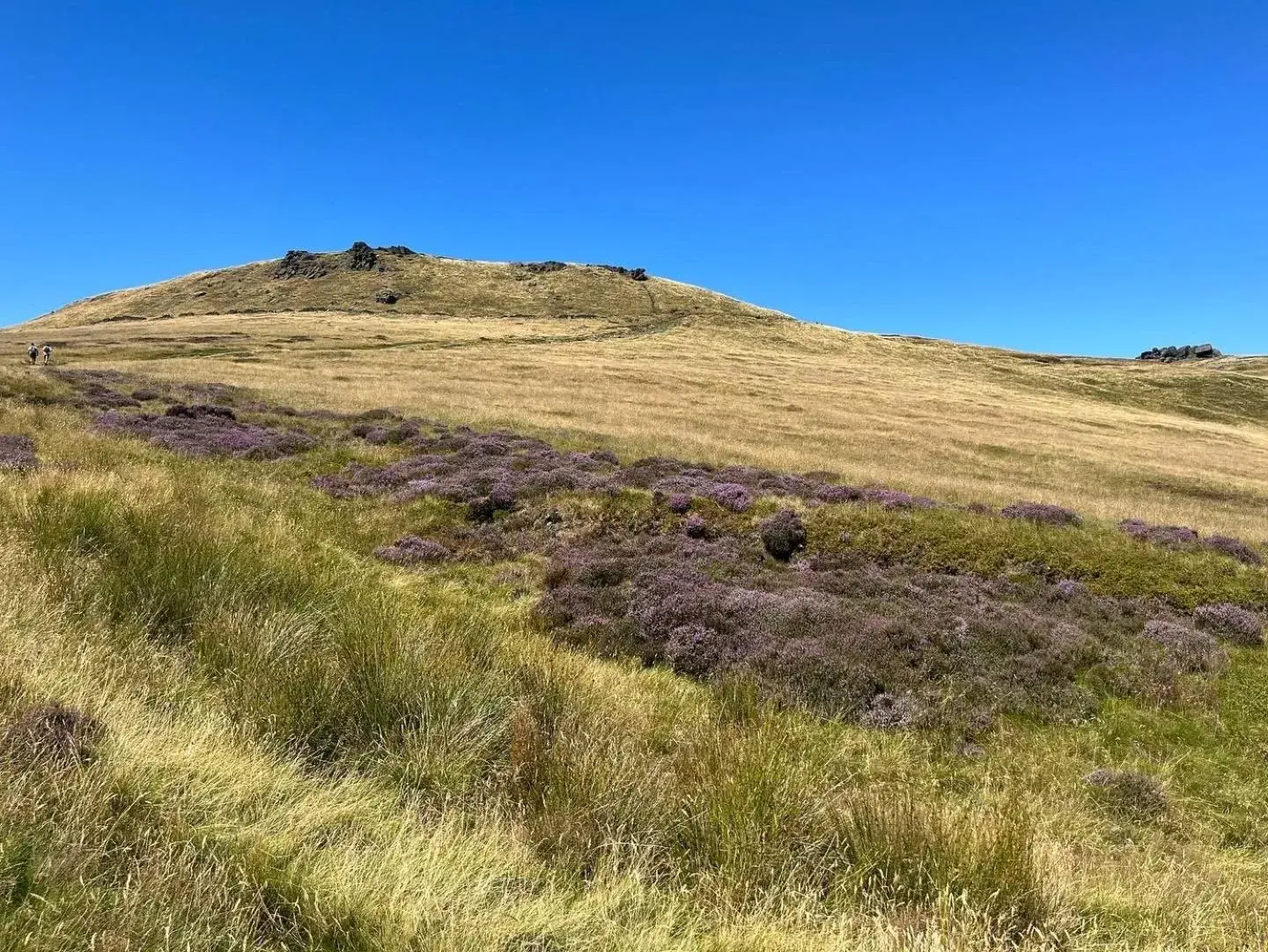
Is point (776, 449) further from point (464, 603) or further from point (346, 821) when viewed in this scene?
point (346, 821)

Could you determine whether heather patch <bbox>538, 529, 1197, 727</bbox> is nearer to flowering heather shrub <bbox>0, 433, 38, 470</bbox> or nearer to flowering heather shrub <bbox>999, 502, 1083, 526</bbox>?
flowering heather shrub <bbox>999, 502, 1083, 526</bbox>

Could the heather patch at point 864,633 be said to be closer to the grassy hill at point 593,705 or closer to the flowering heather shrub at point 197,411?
the grassy hill at point 593,705

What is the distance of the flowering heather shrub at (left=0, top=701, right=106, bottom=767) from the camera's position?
11.0 ft

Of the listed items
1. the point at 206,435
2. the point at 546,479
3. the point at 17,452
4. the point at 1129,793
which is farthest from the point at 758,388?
the point at 1129,793

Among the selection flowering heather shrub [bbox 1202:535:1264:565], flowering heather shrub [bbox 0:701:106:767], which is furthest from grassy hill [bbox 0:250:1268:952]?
flowering heather shrub [bbox 1202:535:1264:565]

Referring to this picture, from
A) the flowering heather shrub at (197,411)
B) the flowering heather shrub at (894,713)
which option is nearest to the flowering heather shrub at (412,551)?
the flowering heather shrub at (894,713)

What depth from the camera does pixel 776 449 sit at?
1212 inches

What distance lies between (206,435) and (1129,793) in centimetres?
2389

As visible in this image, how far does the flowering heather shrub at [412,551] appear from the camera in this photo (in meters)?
13.2

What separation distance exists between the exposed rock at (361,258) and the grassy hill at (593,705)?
459 ft

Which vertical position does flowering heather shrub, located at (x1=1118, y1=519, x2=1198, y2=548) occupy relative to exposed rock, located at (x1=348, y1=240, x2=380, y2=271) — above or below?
below

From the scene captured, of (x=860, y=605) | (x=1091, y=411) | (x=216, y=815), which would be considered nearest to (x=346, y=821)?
(x=216, y=815)

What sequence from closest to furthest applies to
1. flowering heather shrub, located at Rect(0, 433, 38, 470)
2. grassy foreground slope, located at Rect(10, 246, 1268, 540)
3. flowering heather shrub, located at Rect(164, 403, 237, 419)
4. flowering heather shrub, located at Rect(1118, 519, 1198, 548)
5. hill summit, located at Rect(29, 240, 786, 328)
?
1. flowering heather shrub, located at Rect(0, 433, 38, 470)
2. flowering heather shrub, located at Rect(1118, 519, 1198, 548)
3. flowering heather shrub, located at Rect(164, 403, 237, 419)
4. grassy foreground slope, located at Rect(10, 246, 1268, 540)
5. hill summit, located at Rect(29, 240, 786, 328)

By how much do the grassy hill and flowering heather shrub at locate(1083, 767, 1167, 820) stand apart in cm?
4
